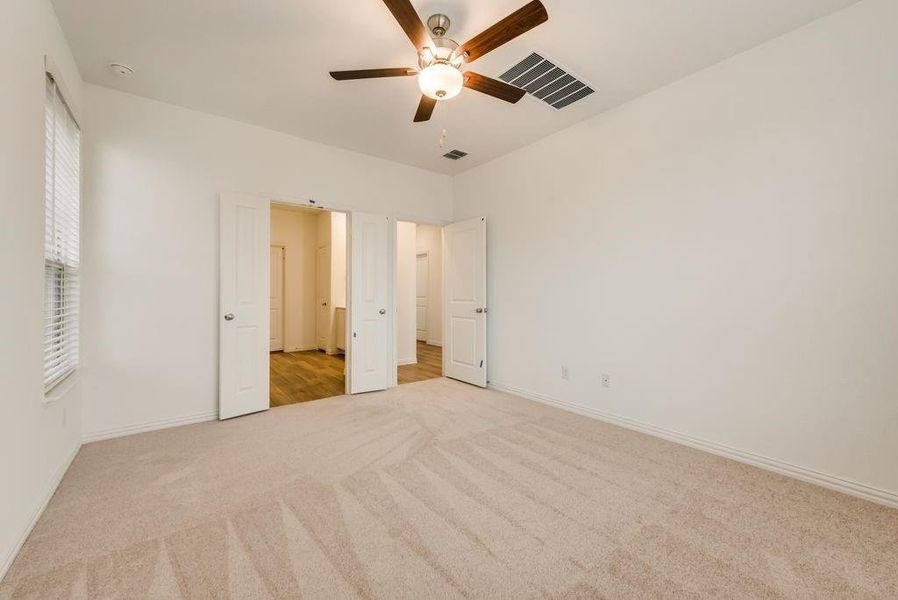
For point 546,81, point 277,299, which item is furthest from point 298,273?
point 546,81

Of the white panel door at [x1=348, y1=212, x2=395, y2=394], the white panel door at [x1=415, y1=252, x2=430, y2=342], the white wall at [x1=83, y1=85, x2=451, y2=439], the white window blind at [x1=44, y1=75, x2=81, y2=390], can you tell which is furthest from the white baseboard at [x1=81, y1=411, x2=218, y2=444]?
the white panel door at [x1=415, y1=252, x2=430, y2=342]

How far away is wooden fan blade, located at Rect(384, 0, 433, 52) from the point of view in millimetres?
1722

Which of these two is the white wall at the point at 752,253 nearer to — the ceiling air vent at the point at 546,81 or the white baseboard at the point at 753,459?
the white baseboard at the point at 753,459

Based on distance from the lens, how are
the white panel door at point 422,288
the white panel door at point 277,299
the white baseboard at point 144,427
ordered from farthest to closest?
the white panel door at point 422,288
the white panel door at point 277,299
the white baseboard at point 144,427

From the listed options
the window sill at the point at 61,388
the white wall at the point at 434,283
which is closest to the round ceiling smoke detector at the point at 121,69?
the window sill at the point at 61,388

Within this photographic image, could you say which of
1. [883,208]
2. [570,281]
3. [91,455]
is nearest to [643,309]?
[570,281]

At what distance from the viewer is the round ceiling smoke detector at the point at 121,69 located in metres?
2.77

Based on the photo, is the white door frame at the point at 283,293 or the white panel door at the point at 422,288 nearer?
the white door frame at the point at 283,293

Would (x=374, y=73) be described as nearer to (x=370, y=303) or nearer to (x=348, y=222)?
(x=348, y=222)

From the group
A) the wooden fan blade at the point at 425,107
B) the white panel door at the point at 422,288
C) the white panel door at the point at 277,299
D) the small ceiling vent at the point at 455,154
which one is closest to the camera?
the wooden fan blade at the point at 425,107

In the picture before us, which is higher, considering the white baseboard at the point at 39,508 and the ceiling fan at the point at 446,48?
the ceiling fan at the point at 446,48

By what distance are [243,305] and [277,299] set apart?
3.72m

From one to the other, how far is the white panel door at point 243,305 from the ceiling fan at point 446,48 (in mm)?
1938

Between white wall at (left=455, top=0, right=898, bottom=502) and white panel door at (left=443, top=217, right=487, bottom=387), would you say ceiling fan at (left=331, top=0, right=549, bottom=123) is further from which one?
white panel door at (left=443, top=217, right=487, bottom=387)
